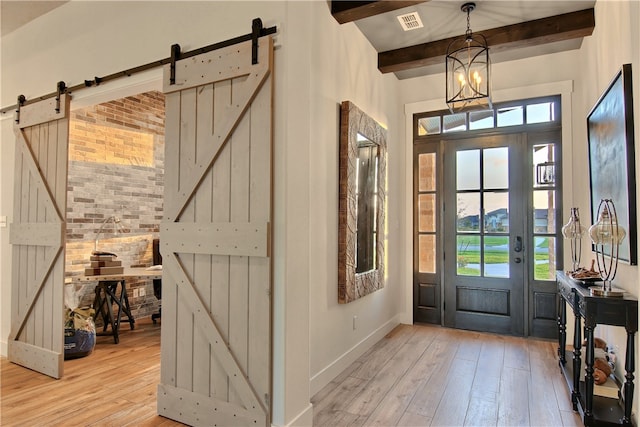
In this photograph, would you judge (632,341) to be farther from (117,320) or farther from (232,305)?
(117,320)

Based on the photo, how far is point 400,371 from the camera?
10.9 ft

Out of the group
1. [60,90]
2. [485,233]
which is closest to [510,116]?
[485,233]

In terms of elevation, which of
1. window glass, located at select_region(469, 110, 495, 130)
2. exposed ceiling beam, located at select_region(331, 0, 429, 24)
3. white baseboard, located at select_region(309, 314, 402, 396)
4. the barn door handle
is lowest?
white baseboard, located at select_region(309, 314, 402, 396)

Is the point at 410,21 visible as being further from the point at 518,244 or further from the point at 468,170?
the point at 518,244

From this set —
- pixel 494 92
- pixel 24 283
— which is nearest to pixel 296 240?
pixel 24 283

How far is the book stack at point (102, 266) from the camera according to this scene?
3.99m

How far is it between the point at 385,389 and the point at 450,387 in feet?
1.66

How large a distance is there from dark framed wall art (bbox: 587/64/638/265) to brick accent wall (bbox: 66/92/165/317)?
191 inches

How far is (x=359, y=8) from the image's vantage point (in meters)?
3.15

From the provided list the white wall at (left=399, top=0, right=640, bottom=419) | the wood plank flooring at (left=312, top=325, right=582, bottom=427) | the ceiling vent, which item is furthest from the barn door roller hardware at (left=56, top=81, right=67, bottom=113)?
the white wall at (left=399, top=0, right=640, bottom=419)

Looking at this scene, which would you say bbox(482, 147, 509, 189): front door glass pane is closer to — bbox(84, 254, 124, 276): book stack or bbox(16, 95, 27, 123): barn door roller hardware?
bbox(84, 254, 124, 276): book stack

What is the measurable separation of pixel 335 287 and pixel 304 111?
5.06ft

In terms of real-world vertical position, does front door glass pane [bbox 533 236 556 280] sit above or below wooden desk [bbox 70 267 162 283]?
above

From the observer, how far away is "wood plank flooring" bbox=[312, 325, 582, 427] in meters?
2.54
